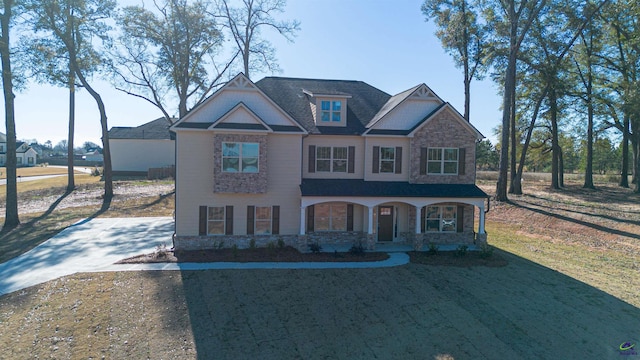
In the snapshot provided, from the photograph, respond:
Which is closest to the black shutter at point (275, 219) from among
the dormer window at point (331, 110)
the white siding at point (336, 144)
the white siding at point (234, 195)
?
the white siding at point (234, 195)

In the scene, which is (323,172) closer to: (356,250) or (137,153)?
(356,250)

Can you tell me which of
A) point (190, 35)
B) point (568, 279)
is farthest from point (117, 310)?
point (190, 35)

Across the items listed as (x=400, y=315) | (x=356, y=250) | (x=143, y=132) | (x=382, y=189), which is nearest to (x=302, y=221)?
(x=356, y=250)

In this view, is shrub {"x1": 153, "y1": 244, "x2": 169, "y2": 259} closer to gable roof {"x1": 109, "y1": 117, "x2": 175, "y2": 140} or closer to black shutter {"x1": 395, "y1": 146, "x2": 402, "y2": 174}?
black shutter {"x1": 395, "y1": 146, "x2": 402, "y2": 174}

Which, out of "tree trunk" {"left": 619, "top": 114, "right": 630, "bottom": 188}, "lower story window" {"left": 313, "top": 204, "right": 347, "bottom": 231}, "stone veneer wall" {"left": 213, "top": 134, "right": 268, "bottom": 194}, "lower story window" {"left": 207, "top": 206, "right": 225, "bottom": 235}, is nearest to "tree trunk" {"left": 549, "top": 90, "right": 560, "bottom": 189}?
"tree trunk" {"left": 619, "top": 114, "right": 630, "bottom": 188}

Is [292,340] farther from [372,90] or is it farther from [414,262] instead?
[372,90]

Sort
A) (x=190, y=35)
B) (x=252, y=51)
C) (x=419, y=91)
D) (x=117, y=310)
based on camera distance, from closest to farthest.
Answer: (x=117, y=310) < (x=419, y=91) < (x=190, y=35) < (x=252, y=51)

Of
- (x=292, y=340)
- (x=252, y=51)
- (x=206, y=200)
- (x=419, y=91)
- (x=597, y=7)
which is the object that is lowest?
(x=292, y=340)
